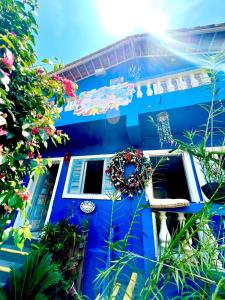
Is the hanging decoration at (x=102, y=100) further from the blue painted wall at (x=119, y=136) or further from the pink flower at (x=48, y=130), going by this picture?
the pink flower at (x=48, y=130)

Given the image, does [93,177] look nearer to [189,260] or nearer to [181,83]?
[181,83]

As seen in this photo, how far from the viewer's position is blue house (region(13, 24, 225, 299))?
3.47 meters

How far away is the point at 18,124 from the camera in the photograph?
147 cm

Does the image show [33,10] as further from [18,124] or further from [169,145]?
[169,145]

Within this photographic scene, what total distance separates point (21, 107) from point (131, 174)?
2.70 metres

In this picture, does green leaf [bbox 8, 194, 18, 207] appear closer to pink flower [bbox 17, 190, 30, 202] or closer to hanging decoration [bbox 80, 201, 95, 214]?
pink flower [bbox 17, 190, 30, 202]

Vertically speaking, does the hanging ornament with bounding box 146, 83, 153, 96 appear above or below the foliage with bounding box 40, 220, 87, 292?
above

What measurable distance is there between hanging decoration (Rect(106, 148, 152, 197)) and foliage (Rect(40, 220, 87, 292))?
1.35 metres

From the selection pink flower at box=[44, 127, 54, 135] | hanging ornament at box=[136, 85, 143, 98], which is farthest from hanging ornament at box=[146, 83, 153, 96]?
pink flower at box=[44, 127, 54, 135]

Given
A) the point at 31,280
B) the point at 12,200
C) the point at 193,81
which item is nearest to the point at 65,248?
the point at 31,280

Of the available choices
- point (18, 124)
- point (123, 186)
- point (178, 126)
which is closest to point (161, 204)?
point (123, 186)

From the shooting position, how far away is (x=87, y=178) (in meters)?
4.61

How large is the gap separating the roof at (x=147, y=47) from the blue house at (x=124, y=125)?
0.09 feet

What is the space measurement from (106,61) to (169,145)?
3822 millimetres
